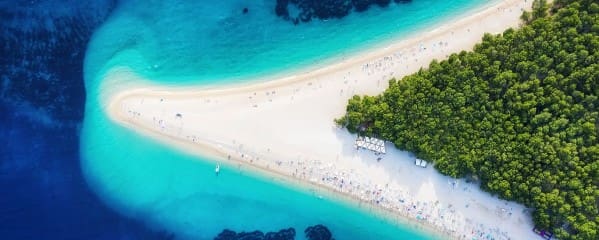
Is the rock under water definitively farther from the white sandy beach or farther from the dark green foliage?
the dark green foliage

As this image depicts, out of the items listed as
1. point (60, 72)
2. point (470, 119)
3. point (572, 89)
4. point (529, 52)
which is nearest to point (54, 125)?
point (60, 72)

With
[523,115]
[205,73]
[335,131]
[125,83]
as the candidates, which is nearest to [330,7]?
[335,131]

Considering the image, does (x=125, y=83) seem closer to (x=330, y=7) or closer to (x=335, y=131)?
(x=335, y=131)

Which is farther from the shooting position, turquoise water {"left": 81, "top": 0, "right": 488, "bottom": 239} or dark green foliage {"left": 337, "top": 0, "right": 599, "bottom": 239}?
turquoise water {"left": 81, "top": 0, "right": 488, "bottom": 239}

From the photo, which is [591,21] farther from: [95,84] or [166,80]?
[95,84]

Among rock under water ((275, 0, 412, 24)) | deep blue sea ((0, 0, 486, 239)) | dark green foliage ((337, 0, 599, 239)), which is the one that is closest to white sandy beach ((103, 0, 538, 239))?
deep blue sea ((0, 0, 486, 239))

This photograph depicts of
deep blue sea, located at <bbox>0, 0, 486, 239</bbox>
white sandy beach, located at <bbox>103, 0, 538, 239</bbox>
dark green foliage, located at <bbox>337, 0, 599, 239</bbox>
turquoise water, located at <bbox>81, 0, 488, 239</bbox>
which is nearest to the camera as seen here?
dark green foliage, located at <bbox>337, 0, 599, 239</bbox>

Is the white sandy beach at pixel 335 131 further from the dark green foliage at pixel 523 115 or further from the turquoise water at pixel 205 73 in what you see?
the dark green foliage at pixel 523 115
